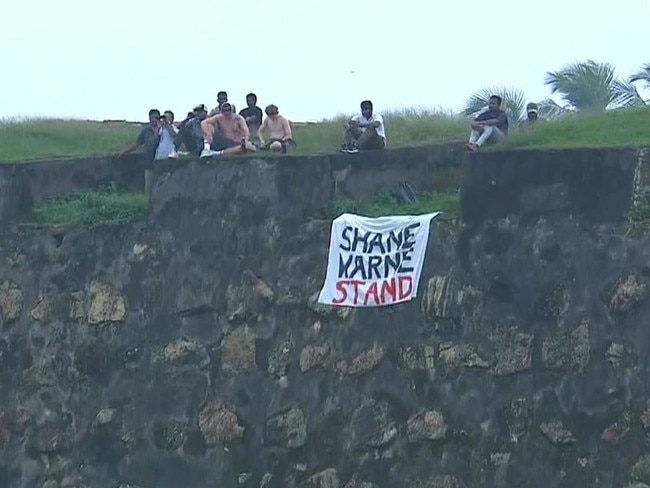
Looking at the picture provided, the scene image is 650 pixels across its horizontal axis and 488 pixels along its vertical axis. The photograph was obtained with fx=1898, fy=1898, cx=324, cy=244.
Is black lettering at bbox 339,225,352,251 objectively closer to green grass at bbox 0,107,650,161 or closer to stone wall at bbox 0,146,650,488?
stone wall at bbox 0,146,650,488

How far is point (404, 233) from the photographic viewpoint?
1698cm

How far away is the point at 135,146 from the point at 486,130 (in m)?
3.89

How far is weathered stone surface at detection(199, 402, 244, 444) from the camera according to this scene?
17.5 m

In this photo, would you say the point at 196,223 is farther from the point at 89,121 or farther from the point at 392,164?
the point at 89,121

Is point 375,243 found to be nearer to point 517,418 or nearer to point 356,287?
point 356,287

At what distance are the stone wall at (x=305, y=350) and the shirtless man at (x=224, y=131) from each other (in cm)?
94

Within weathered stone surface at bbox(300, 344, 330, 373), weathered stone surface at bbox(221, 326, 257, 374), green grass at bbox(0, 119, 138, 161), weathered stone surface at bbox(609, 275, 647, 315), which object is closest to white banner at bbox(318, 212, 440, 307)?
weathered stone surface at bbox(300, 344, 330, 373)

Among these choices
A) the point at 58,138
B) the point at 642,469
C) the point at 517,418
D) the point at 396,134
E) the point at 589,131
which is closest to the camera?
the point at 642,469

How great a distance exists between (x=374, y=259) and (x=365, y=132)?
1653 mm

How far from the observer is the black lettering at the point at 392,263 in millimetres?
16969

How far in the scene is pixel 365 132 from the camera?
18.2 m

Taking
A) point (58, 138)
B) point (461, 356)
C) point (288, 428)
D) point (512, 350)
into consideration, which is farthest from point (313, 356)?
point (58, 138)

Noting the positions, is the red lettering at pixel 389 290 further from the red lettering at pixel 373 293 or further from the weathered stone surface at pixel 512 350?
the weathered stone surface at pixel 512 350

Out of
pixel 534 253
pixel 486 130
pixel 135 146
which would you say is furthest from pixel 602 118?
pixel 135 146
